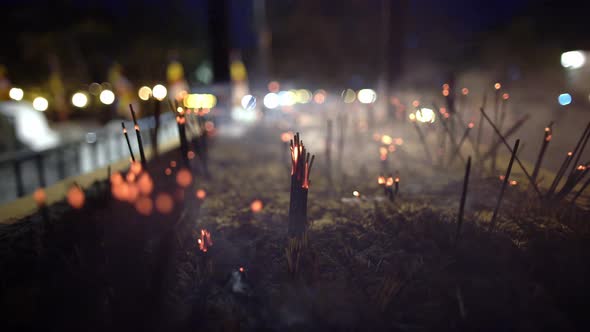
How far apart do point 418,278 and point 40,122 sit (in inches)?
602

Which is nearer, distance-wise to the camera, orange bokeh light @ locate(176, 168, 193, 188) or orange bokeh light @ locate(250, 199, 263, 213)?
orange bokeh light @ locate(250, 199, 263, 213)

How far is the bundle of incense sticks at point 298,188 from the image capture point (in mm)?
3752

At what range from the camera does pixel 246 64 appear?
46500 millimetres

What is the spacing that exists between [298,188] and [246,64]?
148ft

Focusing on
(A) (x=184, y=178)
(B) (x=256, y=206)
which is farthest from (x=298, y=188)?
(A) (x=184, y=178)

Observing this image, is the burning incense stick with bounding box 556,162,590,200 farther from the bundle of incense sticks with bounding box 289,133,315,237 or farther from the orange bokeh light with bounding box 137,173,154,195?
the orange bokeh light with bounding box 137,173,154,195

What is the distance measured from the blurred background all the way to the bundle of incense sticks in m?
2.14

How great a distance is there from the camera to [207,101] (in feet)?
51.7

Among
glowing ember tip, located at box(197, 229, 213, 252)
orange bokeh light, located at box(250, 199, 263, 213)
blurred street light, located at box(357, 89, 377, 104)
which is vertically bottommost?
glowing ember tip, located at box(197, 229, 213, 252)

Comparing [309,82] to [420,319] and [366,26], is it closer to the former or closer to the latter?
[366,26]

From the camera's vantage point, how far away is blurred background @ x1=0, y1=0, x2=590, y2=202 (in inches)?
491

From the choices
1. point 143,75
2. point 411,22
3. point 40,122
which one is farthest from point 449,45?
point 40,122

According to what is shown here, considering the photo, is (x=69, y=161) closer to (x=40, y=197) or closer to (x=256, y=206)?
(x=40, y=197)

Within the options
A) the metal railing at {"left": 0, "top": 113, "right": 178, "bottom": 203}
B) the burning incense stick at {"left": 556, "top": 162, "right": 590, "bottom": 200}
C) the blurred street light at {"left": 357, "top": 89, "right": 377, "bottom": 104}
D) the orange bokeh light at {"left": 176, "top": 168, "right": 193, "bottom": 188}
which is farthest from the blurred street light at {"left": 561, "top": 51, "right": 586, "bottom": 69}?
the orange bokeh light at {"left": 176, "top": 168, "right": 193, "bottom": 188}
